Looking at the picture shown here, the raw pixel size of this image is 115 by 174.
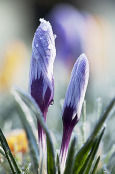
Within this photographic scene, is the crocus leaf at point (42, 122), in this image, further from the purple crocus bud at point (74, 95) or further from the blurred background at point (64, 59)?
the blurred background at point (64, 59)

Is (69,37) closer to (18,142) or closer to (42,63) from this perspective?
(18,142)

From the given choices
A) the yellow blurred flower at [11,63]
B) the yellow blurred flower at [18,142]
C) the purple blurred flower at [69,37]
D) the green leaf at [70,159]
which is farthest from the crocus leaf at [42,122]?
the purple blurred flower at [69,37]

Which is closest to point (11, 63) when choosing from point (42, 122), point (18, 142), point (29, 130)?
point (18, 142)

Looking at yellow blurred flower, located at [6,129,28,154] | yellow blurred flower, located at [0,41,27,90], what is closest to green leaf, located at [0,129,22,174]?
yellow blurred flower, located at [6,129,28,154]

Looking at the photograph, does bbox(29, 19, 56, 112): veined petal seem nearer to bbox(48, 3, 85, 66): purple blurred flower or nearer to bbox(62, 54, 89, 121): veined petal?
bbox(62, 54, 89, 121): veined petal

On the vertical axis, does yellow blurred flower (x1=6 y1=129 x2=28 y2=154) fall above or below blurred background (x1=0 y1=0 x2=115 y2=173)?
below

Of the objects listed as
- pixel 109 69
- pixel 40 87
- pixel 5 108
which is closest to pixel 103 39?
pixel 109 69

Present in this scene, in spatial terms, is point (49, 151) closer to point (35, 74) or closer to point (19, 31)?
point (35, 74)

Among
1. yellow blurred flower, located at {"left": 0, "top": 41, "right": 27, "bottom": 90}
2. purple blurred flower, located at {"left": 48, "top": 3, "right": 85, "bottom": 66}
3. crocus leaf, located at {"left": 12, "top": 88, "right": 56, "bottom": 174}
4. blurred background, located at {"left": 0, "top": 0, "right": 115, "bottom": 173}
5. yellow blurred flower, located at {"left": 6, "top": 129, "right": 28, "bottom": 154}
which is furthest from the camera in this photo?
purple blurred flower, located at {"left": 48, "top": 3, "right": 85, "bottom": 66}
